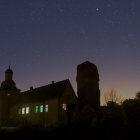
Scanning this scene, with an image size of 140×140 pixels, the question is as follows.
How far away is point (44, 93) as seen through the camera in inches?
1978

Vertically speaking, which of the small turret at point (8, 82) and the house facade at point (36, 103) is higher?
the small turret at point (8, 82)

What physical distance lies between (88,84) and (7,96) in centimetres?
3763

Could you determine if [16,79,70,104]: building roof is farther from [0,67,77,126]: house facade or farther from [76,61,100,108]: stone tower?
[76,61,100,108]: stone tower

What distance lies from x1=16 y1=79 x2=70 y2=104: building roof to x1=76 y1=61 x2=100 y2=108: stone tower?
54.6 ft

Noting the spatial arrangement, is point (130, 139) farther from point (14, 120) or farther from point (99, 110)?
point (14, 120)

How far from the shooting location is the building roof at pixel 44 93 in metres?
46.0

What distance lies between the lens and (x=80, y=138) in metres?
15.1

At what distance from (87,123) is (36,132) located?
986 cm

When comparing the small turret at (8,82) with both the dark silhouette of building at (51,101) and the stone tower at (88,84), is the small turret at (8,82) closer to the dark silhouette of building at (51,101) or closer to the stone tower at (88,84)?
the dark silhouette of building at (51,101)

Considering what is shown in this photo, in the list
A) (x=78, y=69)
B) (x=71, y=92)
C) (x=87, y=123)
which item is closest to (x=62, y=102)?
(x=71, y=92)

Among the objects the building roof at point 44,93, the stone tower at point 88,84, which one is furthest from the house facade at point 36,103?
the stone tower at point 88,84

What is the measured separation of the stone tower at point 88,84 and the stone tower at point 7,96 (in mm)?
35883

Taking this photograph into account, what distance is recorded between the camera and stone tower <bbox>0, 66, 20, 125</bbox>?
59406 mm

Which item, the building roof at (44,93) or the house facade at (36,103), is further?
the building roof at (44,93)
